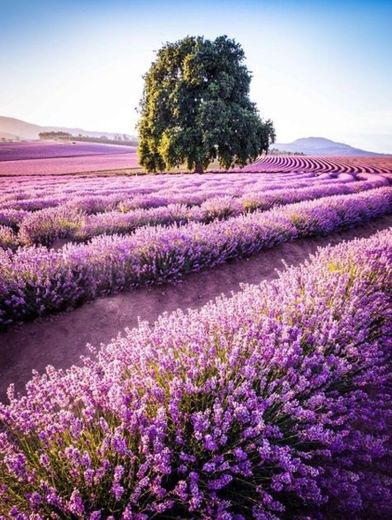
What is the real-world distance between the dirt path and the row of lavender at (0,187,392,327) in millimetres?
140

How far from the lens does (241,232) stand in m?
5.11

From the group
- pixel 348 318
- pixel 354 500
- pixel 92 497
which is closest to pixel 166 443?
pixel 92 497

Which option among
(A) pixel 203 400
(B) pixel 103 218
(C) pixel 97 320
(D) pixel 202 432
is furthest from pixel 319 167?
(D) pixel 202 432

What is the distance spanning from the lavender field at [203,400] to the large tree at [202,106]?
16.7 m

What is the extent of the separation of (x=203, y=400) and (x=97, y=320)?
6.98 ft

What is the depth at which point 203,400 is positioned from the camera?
1559 mm

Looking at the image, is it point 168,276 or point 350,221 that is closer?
point 168,276

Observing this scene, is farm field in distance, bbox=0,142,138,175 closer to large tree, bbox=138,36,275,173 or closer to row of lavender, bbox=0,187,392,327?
large tree, bbox=138,36,275,173

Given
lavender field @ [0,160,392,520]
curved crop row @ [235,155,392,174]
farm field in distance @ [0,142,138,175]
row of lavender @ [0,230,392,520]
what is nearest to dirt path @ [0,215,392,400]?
lavender field @ [0,160,392,520]

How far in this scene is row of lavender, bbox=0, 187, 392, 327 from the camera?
10.9 feet

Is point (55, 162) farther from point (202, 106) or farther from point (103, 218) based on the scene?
point (103, 218)

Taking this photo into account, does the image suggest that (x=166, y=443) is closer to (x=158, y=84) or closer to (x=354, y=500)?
(x=354, y=500)

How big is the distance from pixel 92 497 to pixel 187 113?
69.2 feet

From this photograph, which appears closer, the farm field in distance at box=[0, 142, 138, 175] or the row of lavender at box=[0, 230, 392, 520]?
the row of lavender at box=[0, 230, 392, 520]
